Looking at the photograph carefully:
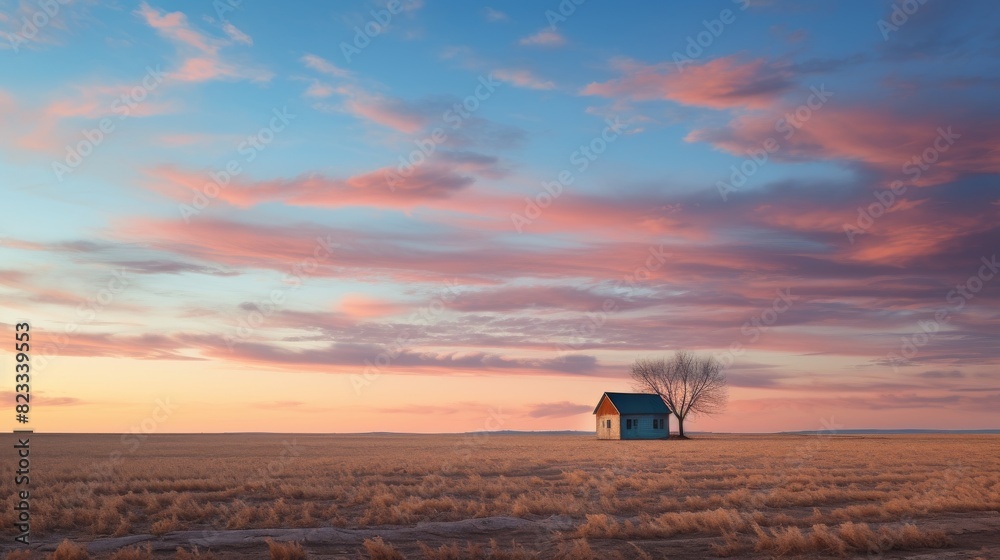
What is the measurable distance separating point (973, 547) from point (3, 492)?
29.4m

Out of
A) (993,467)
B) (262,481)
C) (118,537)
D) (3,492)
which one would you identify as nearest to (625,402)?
(993,467)

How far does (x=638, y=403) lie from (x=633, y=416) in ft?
8.44

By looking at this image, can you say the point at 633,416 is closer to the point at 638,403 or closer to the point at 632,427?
the point at 632,427

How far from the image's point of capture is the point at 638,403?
8556 cm

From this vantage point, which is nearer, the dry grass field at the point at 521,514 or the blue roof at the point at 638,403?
the dry grass field at the point at 521,514

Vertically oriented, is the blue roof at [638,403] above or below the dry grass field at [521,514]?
above

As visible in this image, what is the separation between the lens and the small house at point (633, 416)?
83062mm

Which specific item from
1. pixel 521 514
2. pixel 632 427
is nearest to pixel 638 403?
pixel 632 427

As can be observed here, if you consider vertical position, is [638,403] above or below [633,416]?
above

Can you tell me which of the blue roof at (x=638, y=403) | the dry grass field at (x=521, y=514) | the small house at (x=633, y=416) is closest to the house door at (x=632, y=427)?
the small house at (x=633, y=416)

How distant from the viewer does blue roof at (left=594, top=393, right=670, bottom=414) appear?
83.7 meters

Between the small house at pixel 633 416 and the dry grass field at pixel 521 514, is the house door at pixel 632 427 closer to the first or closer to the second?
the small house at pixel 633 416

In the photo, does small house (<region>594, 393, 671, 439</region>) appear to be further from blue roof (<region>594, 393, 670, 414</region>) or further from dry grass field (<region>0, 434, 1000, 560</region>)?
dry grass field (<region>0, 434, 1000, 560</region>)

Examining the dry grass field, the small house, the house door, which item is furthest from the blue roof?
the dry grass field
